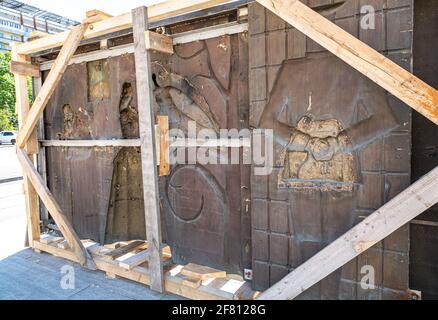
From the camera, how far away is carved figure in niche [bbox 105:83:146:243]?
13.9ft

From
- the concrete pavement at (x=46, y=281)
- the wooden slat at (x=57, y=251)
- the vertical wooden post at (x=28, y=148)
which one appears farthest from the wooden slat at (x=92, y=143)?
the concrete pavement at (x=46, y=281)

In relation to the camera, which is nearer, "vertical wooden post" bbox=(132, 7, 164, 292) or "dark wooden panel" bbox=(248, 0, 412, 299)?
"dark wooden panel" bbox=(248, 0, 412, 299)

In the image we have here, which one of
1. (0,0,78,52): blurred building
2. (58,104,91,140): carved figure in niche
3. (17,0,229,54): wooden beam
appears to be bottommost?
(58,104,91,140): carved figure in niche

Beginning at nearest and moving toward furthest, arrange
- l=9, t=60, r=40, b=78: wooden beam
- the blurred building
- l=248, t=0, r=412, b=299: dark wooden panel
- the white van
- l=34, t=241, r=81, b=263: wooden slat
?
l=248, t=0, r=412, b=299: dark wooden panel → l=34, t=241, r=81, b=263: wooden slat → l=9, t=60, r=40, b=78: wooden beam → the white van → the blurred building

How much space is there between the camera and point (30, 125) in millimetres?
4160

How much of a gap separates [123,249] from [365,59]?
139 inches

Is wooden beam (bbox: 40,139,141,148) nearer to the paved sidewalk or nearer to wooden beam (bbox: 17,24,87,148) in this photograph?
wooden beam (bbox: 17,24,87,148)

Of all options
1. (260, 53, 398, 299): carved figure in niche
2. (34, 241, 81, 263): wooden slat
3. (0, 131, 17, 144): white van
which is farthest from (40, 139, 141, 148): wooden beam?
(0, 131, 17, 144): white van

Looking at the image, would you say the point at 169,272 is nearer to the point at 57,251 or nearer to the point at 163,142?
the point at 163,142

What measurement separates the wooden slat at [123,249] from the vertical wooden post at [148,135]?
0.87m

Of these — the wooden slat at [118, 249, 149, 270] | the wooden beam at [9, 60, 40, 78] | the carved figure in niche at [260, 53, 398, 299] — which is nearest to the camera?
the carved figure in niche at [260, 53, 398, 299]

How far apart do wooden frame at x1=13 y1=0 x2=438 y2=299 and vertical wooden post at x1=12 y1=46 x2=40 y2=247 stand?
0.43m

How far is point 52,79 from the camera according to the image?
382 cm
